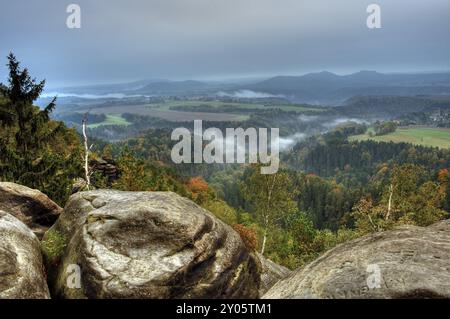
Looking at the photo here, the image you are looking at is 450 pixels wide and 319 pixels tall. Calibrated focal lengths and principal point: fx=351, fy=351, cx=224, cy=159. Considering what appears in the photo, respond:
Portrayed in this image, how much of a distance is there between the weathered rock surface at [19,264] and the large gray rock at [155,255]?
1385mm

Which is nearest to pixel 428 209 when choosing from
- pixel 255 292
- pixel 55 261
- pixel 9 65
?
pixel 255 292

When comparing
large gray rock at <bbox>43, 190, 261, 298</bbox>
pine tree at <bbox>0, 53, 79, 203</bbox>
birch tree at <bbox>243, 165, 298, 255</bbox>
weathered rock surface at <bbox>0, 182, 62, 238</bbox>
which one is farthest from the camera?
birch tree at <bbox>243, 165, 298, 255</bbox>

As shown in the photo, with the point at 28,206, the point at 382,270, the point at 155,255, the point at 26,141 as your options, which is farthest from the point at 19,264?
the point at 26,141

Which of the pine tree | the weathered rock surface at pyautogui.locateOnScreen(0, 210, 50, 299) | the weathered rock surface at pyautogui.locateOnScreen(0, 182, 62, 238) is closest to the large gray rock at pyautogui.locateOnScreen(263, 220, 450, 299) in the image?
the weathered rock surface at pyautogui.locateOnScreen(0, 210, 50, 299)

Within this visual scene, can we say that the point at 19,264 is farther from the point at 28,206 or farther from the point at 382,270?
the point at 382,270

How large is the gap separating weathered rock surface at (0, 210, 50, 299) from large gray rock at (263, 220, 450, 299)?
36.3ft

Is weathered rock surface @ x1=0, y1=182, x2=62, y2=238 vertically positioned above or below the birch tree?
above

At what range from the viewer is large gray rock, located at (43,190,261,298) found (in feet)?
54.9

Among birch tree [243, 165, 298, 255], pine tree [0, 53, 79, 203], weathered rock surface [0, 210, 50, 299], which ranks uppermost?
pine tree [0, 53, 79, 203]

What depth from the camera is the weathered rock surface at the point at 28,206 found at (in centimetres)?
2462

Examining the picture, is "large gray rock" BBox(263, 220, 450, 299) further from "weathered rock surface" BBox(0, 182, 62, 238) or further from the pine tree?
the pine tree
